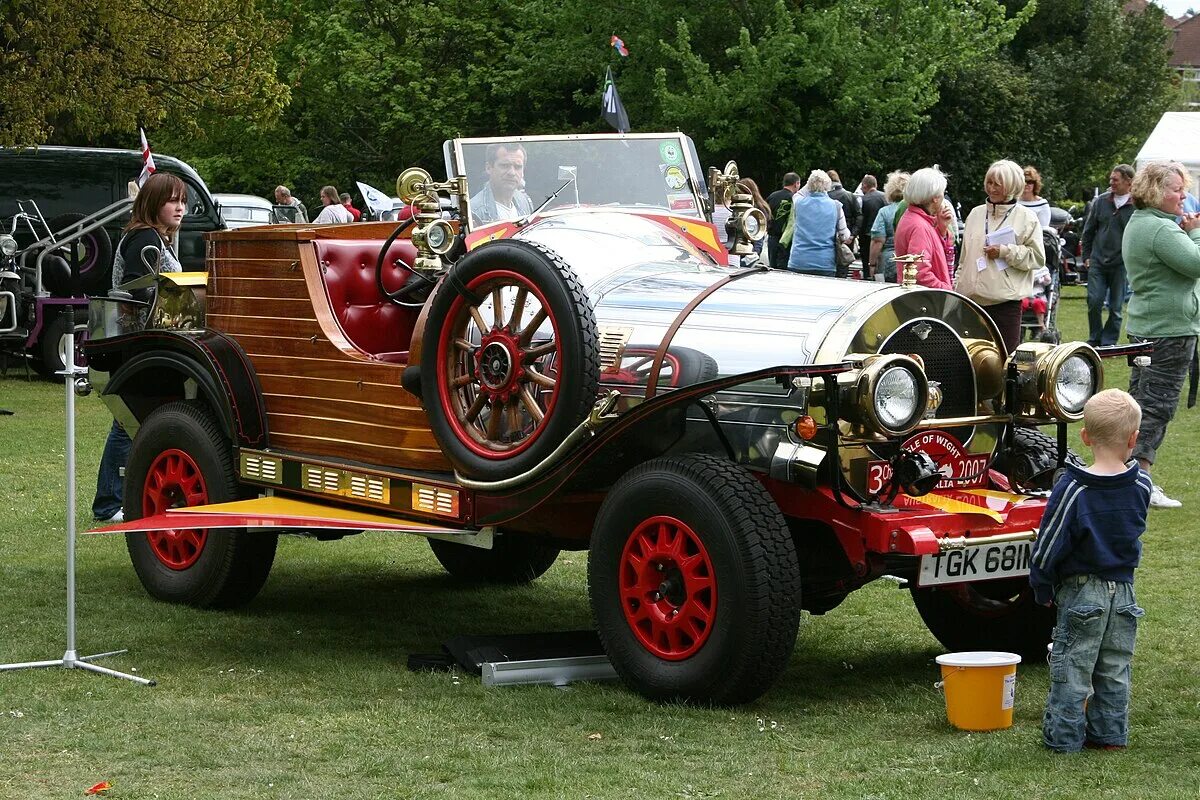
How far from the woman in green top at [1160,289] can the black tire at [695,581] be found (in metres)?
3.92

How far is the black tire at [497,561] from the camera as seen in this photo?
7.76m

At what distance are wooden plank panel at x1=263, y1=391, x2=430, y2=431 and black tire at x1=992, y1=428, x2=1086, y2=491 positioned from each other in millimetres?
2145

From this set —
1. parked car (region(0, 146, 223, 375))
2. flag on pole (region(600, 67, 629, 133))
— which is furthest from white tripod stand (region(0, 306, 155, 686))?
parked car (region(0, 146, 223, 375))

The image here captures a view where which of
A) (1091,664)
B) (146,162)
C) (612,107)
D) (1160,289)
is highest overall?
(612,107)

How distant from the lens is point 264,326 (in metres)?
7.07

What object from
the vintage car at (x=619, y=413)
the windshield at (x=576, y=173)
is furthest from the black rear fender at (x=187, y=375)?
the windshield at (x=576, y=173)

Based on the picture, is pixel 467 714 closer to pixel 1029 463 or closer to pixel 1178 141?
pixel 1029 463

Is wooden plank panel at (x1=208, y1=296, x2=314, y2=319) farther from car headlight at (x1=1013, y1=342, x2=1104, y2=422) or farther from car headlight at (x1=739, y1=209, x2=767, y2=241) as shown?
car headlight at (x1=1013, y1=342, x2=1104, y2=422)

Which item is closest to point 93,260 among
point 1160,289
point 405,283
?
point 405,283

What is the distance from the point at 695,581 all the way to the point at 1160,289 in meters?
4.27

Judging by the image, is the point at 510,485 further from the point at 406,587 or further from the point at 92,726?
the point at 406,587

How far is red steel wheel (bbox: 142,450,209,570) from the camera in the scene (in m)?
7.20

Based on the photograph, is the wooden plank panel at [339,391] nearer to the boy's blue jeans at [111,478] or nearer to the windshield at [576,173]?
the windshield at [576,173]

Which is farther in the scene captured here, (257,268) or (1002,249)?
(1002,249)
